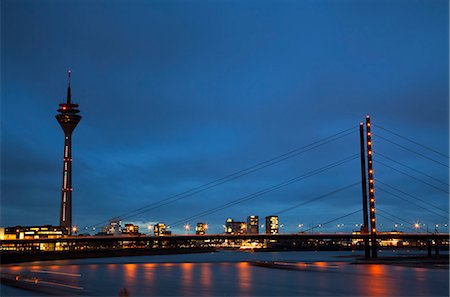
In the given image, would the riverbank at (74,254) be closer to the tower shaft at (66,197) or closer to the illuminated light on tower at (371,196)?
the tower shaft at (66,197)

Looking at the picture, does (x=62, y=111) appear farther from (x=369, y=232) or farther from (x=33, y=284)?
(x=33, y=284)

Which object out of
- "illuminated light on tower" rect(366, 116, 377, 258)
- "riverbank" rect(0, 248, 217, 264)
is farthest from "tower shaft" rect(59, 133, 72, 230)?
"illuminated light on tower" rect(366, 116, 377, 258)

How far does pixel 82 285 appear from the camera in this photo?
4138 cm

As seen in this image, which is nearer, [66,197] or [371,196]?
[371,196]

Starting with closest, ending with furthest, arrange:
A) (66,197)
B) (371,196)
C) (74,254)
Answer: (371,196) < (74,254) < (66,197)

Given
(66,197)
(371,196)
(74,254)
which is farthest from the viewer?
(66,197)

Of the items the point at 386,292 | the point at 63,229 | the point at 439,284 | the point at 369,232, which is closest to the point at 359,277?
the point at 439,284

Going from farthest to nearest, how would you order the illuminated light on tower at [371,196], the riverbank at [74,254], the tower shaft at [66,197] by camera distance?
1. the tower shaft at [66,197]
2. the riverbank at [74,254]
3. the illuminated light on tower at [371,196]

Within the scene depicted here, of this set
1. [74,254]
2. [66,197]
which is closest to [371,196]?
[74,254]

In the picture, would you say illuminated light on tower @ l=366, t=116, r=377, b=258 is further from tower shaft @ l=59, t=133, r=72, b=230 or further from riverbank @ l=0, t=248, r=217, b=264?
tower shaft @ l=59, t=133, r=72, b=230

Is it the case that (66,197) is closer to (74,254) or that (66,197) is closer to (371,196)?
(74,254)

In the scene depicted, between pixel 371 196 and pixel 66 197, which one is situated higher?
pixel 66 197

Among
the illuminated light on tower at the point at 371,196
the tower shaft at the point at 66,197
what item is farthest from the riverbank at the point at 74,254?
the illuminated light on tower at the point at 371,196

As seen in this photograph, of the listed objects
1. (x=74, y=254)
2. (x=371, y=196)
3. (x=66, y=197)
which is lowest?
(x=74, y=254)
